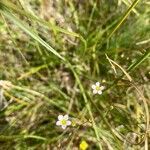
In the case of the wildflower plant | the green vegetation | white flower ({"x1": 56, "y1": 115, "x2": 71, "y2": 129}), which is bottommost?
white flower ({"x1": 56, "y1": 115, "x2": 71, "y2": 129})

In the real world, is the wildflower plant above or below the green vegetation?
below

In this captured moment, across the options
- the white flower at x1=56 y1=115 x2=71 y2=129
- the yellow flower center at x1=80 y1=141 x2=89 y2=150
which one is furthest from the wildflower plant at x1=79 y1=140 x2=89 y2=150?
the white flower at x1=56 y1=115 x2=71 y2=129

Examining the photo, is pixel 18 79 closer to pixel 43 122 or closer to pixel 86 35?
pixel 43 122

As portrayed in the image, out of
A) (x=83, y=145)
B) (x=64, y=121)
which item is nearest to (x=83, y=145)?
(x=83, y=145)

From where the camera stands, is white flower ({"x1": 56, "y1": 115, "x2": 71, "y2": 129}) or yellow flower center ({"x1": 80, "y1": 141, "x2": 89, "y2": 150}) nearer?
white flower ({"x1": 56, "y1": 115, "x2": 71, "y2": 129})

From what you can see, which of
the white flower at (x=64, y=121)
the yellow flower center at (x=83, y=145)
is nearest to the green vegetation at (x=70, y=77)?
the yellow flower center at (x=83, y=145)

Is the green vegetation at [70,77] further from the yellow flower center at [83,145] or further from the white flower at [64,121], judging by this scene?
the white flower at [64,121]

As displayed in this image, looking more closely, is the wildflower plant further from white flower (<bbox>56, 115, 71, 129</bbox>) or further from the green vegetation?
white flower (<bbox>56, 115, 71, 129</bbox>)

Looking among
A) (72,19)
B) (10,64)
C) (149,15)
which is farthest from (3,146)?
(149,15)

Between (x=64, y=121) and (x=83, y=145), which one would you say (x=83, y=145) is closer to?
(x=83, y=145)
